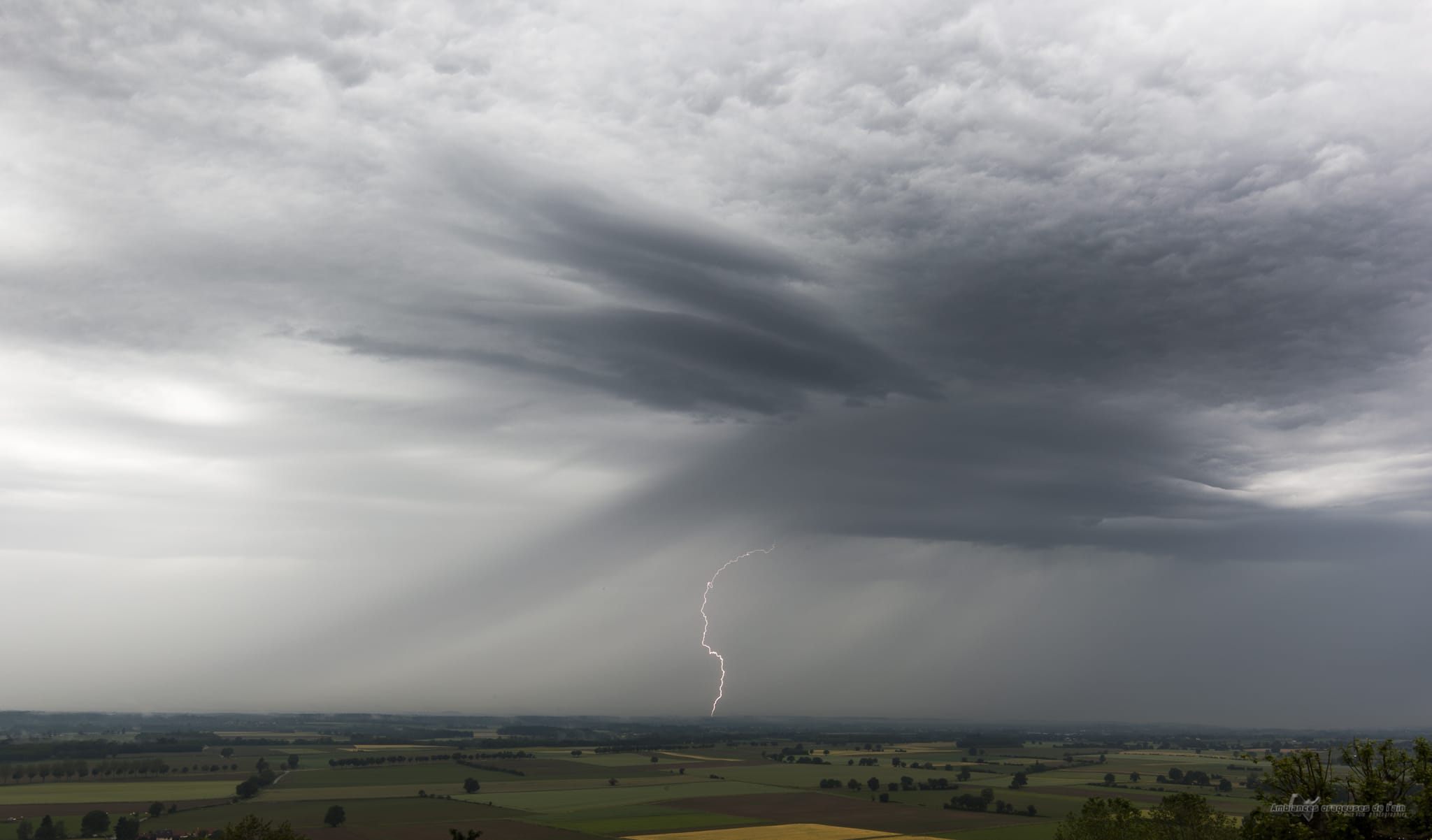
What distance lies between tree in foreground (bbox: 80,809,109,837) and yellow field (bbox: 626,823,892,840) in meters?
64.9

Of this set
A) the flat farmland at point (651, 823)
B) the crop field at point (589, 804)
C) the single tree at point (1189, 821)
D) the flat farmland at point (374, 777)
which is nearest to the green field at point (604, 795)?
the crop field at point (589, 804)

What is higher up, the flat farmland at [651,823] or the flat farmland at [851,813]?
the flat farmland at [651,823]

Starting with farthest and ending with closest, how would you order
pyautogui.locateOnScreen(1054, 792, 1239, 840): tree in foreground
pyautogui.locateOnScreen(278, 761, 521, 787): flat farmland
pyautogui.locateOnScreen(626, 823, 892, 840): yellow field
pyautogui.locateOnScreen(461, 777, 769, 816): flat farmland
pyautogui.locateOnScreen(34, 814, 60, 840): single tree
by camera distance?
pyautogui.locateOnScreen(278, 761, 521, 787): flat farmland, pyautogui.locateOnScreen(461, 777, 769, 816): flat farmland, pyautogui.locateOnScreen(34, 814, 60, 840): single tree, pyautogui.locateOnScreen(626, 823, 892, 840): yellow field, pyautogui.locateOnScreen(1054, 792, 1239, 840): tree in foreground

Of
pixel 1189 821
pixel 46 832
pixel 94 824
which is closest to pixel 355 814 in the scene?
pixel 94 824

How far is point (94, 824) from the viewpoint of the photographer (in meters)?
110

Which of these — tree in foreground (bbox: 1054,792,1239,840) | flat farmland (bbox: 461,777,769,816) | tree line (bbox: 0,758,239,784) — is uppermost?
tree in foreground (bbox: 1054,792,1239,840)

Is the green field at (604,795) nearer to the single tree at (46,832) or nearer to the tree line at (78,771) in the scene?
the single tree at (46,832)

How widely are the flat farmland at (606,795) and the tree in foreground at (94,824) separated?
50.4m

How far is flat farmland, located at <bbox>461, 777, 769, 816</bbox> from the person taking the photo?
138 m

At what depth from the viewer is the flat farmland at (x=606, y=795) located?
13750cm

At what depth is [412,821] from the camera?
116 m

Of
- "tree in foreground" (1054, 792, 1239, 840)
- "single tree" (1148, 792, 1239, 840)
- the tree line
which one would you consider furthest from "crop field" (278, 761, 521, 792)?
"single tree" (1148, 792, 1239, 840)

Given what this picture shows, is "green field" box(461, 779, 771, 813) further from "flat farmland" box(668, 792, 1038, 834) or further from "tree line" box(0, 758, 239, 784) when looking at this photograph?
"tree line" box(0, 758, 239, 784)

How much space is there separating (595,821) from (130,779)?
384 feet
